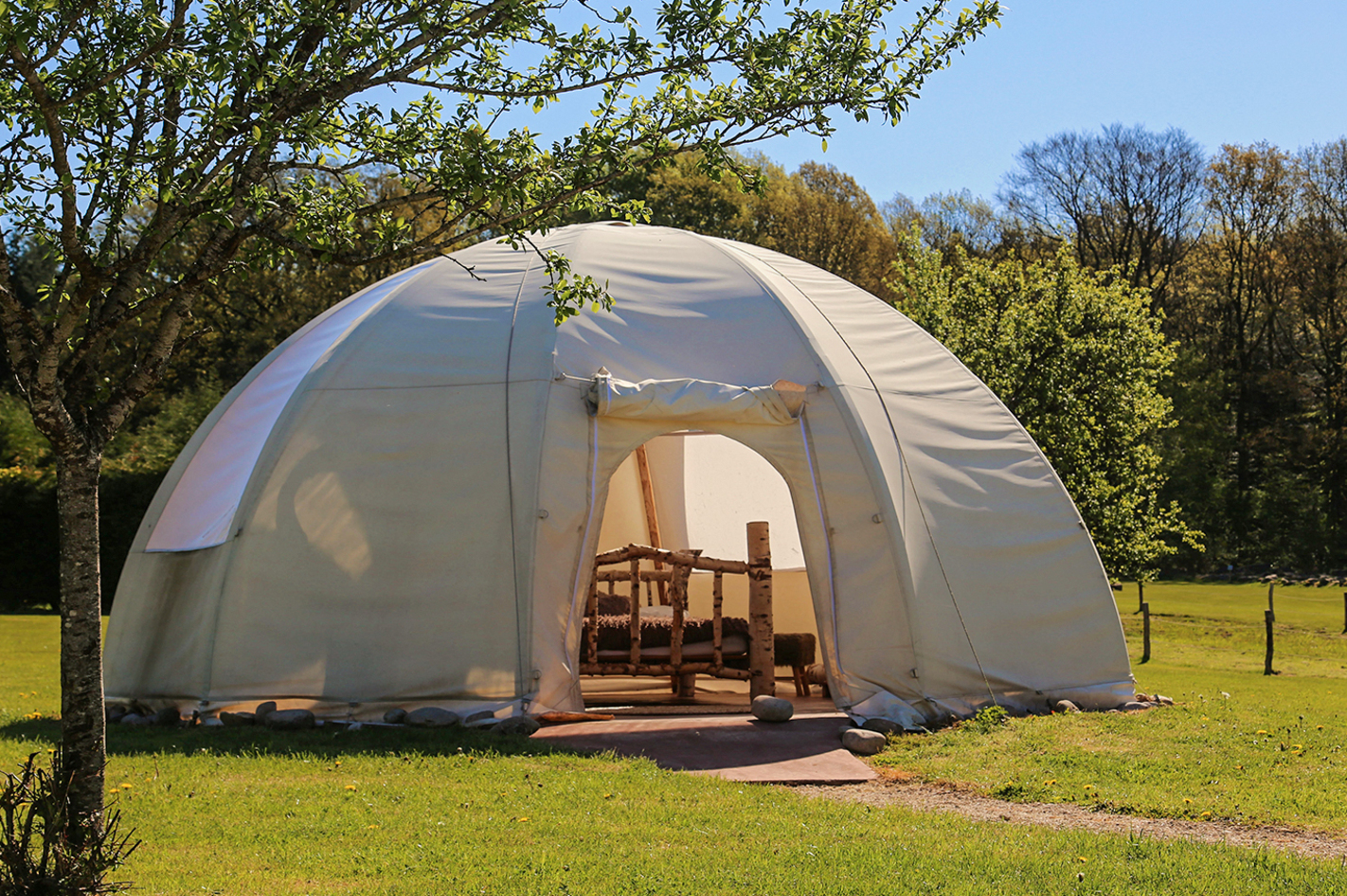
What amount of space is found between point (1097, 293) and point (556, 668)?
13525 mm

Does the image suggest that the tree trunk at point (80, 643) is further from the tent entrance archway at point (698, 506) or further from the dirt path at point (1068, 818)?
the tent entrance archway at point (698, 506)

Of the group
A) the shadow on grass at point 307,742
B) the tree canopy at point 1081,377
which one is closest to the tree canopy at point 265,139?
the shadow on grass at point 307,742

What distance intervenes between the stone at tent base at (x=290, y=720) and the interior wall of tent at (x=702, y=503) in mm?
7293

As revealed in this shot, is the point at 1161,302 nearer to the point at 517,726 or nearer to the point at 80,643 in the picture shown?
the point at 517,726

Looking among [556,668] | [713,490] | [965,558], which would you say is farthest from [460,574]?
[713,490]

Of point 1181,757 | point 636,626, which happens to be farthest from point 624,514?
point 1181,757

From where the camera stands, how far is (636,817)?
20.6 ft

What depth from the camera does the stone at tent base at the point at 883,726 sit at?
9.23 metres

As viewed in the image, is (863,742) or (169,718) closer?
(863,742)

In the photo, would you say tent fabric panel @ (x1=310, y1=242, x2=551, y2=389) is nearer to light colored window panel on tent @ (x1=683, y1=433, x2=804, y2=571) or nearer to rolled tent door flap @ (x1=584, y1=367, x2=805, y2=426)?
rolled tent door flap @ (x1=584, y1=367, x2=805, y2=426)

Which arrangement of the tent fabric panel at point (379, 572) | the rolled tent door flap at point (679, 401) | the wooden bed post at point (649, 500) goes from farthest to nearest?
the wooden bed post at point (649, 500), the rolled tent door flap at point (679, 401), the tent fabric panel at point (379, 572)

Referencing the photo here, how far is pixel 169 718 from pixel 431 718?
2.23 metres

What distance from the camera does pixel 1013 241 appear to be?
4303 cm

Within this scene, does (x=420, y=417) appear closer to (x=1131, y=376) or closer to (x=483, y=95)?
(x=483, y=95)
